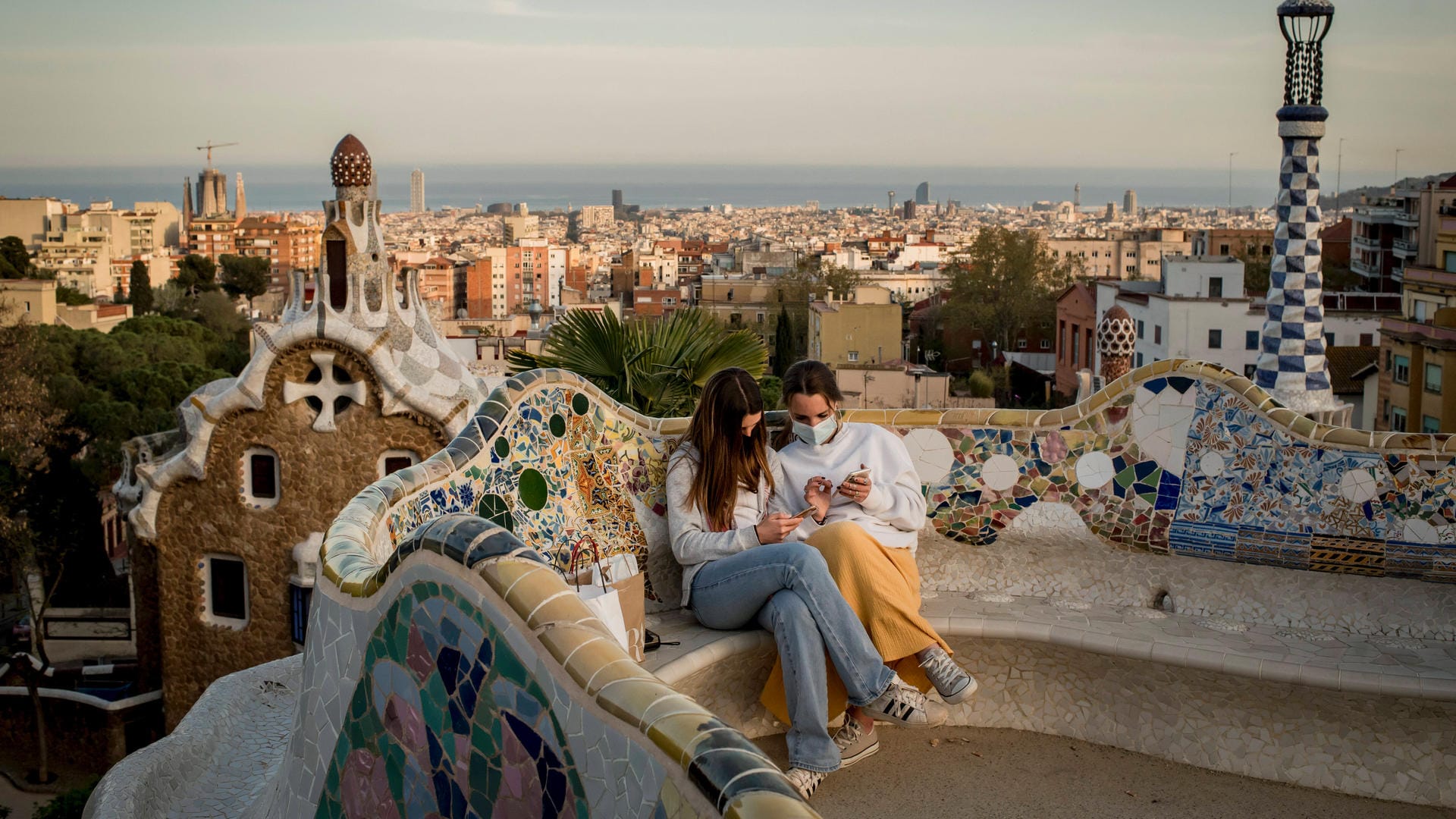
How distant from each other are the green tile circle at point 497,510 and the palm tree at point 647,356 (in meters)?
3.74

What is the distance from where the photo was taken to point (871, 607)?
395cm

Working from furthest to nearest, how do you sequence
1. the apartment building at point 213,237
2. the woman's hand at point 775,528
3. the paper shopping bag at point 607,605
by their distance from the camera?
1. the apartment building at point 213,237
2. the woman's hand at point 775,528
3. the paper shopping bag at point 607,605

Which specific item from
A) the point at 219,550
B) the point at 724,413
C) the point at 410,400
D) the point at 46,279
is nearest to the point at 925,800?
the point at 724,413

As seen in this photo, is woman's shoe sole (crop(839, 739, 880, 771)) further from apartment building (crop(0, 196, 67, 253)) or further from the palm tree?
apartment building (crop(0, 196, 67, 253))

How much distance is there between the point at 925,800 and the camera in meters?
3.90

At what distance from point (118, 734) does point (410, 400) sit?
21.7 feet

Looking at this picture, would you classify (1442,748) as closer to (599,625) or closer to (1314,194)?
(599,625)

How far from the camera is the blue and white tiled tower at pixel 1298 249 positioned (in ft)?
45.9

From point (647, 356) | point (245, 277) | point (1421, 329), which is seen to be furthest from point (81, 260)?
point (647, 356)

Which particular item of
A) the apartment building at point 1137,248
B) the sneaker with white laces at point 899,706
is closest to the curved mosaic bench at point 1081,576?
the sneaker with white laces at point 899,706

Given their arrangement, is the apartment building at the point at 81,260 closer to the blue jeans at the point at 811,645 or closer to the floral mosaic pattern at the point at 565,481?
the floral mosaic pattern at the point at 565,481

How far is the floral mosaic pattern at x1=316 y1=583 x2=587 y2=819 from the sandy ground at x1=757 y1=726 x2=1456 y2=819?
1.25 metres

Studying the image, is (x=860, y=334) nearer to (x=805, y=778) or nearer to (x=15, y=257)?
(x=15, y=257)

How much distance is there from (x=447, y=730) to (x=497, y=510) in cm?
156
